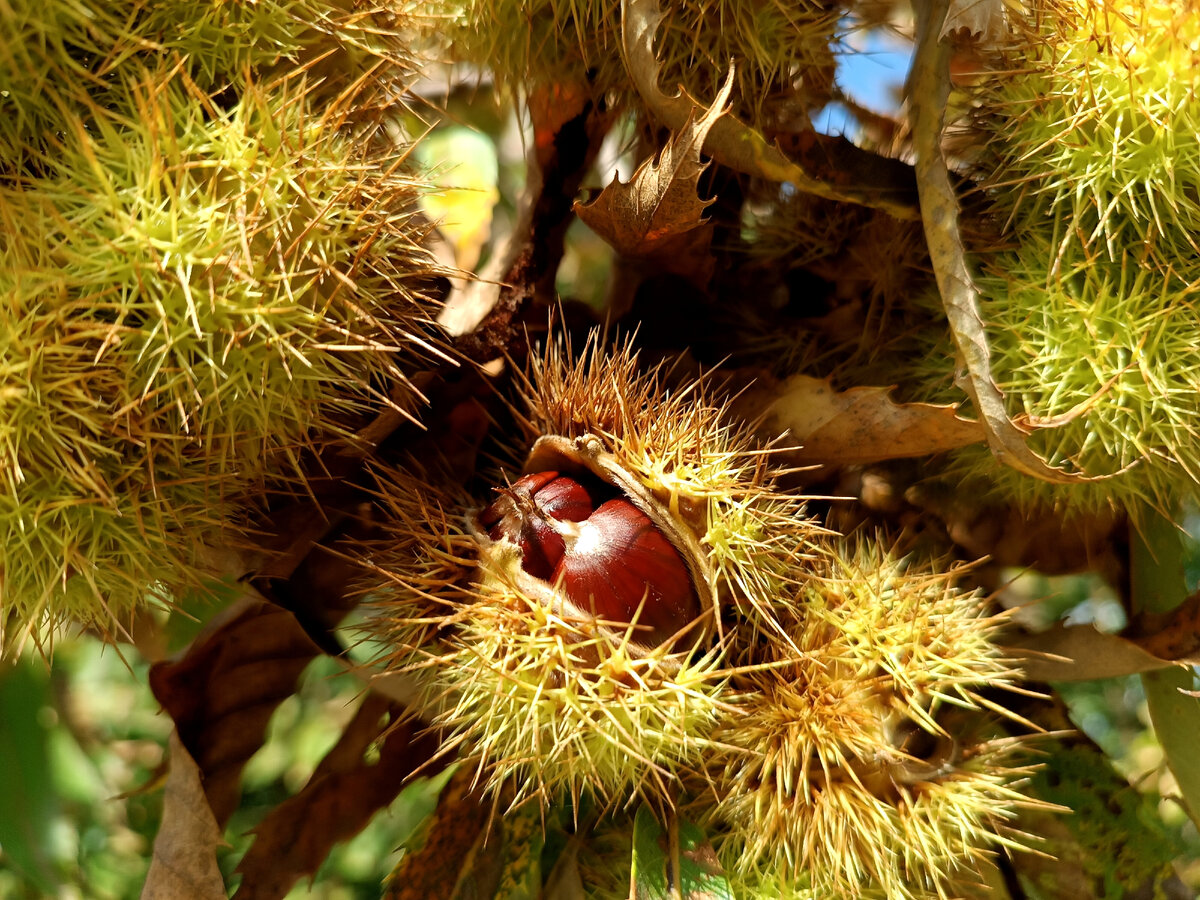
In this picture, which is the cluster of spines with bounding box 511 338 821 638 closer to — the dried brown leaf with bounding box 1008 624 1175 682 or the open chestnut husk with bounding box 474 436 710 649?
the open chestnut husk with bounding box 474 436 710 649

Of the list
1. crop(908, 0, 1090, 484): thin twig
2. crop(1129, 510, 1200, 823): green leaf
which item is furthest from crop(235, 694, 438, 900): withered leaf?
crop(1129, 510, 1200, 823): green leaf

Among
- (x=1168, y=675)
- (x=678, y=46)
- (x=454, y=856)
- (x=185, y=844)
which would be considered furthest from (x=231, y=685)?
(x=1168, y=675)

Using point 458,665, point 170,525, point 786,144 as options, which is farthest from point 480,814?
point 786,144

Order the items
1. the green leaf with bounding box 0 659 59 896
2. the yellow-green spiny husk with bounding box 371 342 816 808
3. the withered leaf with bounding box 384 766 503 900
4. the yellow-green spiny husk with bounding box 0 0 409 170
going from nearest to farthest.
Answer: the yellow-green spiny husk with bounding box 0 0 409 170 → the yellow-green spiny husk with bounding box 371 342 816 808 → the withered leaf with bounding box 384 766 503 900 → the green leaf with bounding box 0 659 59 896

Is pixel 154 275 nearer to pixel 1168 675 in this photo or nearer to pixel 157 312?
pixel 157 312

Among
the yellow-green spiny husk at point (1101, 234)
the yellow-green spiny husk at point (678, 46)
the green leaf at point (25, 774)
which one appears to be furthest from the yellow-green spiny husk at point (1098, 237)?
the green leaf at point (25, 774)
